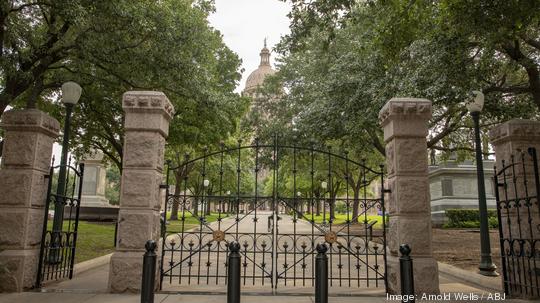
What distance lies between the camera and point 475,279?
886 cm

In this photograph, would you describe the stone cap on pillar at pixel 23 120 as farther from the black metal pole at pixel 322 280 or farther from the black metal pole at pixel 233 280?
the black metal pole at pixel 322 280

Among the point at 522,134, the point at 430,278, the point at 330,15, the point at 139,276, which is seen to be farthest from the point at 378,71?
the point at 139,276

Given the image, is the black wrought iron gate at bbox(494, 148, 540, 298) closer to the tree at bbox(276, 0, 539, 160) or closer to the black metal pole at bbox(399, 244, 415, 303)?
the tree at bbox(276, 0, 539, 160)

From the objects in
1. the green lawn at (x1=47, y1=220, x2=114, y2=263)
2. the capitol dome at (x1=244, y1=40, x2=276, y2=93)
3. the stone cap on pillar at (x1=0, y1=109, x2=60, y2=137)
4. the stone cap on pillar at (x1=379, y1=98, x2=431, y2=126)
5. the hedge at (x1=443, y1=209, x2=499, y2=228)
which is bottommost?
the green lawn at (x1=47, y1=220, x2=114, y2=263)

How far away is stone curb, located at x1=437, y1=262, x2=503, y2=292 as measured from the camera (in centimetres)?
822

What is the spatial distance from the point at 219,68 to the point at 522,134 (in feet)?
68.9

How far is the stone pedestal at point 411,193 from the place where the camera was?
692cm

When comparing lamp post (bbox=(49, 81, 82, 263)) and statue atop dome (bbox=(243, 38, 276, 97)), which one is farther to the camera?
statue atop dome (bbox=(243, 38, 276, 97))

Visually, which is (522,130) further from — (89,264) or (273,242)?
(89,264)

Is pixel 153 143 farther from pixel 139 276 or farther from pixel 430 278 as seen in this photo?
pixel 430 278

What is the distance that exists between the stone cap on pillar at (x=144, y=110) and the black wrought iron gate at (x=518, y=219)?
A: 6.44m

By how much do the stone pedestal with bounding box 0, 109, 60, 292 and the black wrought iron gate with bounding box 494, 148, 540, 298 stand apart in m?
8.44

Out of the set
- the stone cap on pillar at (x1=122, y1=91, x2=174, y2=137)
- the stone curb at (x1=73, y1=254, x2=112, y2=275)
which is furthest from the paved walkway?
the stone cap on pillar at (x1=122, y1=91, x2=174, y2=137)

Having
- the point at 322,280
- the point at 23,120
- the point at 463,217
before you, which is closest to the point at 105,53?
the point at 23,120
